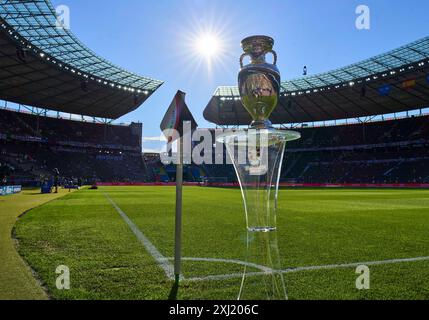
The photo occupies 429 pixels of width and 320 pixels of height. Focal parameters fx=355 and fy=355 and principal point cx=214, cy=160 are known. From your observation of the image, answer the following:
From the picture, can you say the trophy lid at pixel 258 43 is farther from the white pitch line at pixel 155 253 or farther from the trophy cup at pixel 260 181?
the white pitch line at pixel 155 253

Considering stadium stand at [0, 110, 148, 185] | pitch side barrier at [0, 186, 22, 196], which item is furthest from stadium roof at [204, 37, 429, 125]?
pitch side barrier at [0, 186, 22, 196]

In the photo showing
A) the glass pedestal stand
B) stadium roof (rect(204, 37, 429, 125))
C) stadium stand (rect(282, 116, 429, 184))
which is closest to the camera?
the glass pedestal stand

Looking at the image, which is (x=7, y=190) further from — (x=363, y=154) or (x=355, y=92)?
(x=363, y=154)

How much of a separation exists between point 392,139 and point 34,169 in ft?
180

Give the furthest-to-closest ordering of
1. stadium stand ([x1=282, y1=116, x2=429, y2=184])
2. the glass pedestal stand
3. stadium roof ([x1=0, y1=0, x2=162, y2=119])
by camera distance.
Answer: stadium stand ([x1=282, y1=116, x2=429, y2=184]) < stadium roof ([x1=0, y1=0, x2=162, y2=119]) < the glass pedestal stand

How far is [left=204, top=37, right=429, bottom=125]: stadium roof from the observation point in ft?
135

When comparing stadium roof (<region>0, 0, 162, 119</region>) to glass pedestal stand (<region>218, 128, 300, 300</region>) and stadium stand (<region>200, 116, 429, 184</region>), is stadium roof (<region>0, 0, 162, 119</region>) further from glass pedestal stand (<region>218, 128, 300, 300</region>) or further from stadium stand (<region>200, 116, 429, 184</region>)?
glass pedestal stand (<region>218, 128, 300, 300</region>)

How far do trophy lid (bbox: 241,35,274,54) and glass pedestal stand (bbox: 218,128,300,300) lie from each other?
0.72 m

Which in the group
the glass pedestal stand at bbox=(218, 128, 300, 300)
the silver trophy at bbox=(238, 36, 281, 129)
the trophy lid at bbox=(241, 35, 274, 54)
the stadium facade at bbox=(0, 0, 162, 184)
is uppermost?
the stadium facade at bbox=(0, 0, 162, 184)

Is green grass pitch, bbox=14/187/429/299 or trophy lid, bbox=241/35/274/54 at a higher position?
trophy lid, bbox=241/35/274/54

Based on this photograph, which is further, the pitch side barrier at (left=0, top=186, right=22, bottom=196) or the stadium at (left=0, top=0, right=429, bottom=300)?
the pitch side barrier at (left=0, top=186, right=22, bottom=196)

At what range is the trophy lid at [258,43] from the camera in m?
2.80

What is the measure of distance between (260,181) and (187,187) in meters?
44.4
